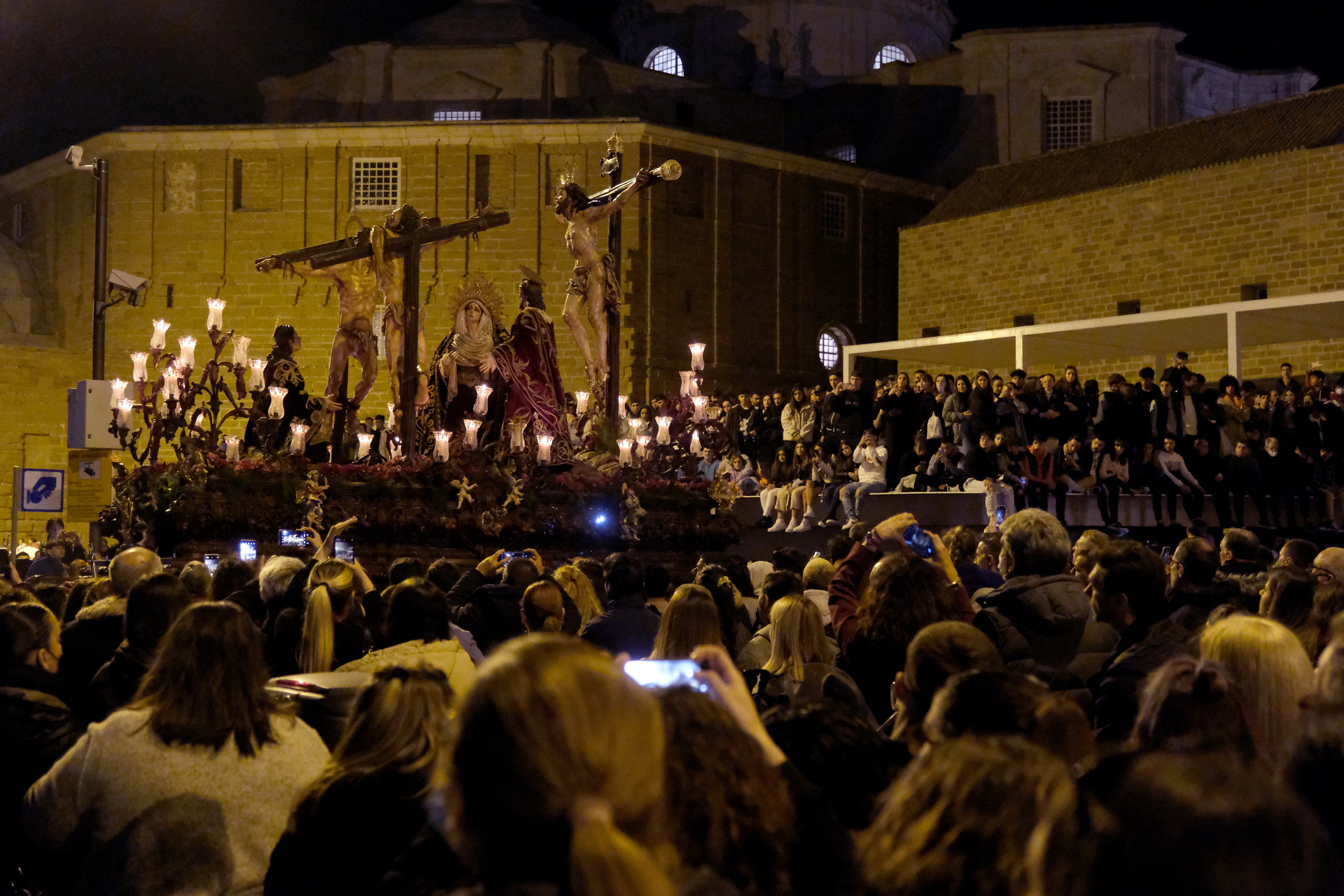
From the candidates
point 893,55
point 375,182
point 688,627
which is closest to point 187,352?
point 688,627

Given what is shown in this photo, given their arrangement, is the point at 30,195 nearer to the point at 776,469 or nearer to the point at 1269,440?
the point at 776,469

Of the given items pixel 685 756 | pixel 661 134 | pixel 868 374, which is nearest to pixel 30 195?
pixel 661 134

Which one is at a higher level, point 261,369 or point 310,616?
point 261,369

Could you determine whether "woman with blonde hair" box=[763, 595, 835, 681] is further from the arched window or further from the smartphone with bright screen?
the arched window

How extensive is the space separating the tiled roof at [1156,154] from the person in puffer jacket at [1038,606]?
26.6m

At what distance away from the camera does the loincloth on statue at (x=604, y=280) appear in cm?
1423

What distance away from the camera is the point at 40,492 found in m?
14.0

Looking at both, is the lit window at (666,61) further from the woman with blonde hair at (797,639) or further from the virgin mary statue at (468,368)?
the woman with blonde hair at (797,639)

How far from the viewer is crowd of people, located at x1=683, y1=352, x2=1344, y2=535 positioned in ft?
55.0

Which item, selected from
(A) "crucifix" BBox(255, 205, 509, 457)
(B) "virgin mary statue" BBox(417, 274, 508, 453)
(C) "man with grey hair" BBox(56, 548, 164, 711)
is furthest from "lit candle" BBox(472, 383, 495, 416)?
(C) "man with grey hair" BBox(56, 548, 164, 711)

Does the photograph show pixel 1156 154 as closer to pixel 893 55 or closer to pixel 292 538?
pixel 893 55

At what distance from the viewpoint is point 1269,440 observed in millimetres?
16672

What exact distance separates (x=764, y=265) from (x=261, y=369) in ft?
84.0

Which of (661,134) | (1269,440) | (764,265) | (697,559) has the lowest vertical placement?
(697,559)
